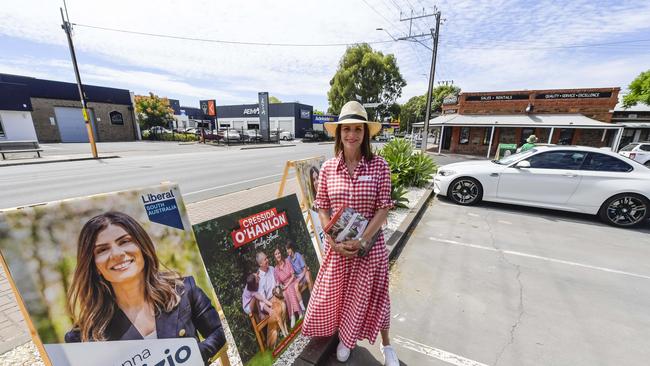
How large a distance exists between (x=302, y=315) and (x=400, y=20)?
17.5 meters

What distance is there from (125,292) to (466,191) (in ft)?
22.8

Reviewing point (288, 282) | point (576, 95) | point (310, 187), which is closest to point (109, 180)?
point (310, 187)

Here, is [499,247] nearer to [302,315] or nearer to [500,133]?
[302,315]

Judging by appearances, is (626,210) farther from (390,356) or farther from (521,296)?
(390,356)

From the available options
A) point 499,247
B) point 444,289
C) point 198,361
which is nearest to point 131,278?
point 198,361

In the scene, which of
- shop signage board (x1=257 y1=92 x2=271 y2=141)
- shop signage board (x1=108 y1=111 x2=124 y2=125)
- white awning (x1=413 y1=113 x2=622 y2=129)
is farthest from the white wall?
white awning (x1=413 y1=113 x2=622 y2=129)

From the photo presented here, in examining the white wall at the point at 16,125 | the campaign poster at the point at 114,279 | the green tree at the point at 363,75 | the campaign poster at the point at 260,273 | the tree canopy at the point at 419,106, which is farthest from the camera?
the tree canopy at the point at 419,106

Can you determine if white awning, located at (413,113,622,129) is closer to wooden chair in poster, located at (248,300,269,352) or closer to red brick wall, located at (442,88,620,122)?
red brick wall, located at (442,88,620,122)

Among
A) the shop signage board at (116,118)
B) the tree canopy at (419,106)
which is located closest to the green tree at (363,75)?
the tree canopy at (419,106)

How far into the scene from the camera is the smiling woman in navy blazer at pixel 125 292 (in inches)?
51.0

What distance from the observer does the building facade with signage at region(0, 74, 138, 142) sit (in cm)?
2166

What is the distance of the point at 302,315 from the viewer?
2.42 m

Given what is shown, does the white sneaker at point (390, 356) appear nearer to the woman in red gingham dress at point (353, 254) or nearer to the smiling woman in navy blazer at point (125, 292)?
the woman in red gingham dress at point (353, 254)

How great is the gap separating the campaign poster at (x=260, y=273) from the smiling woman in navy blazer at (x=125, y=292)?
0.21 meters
